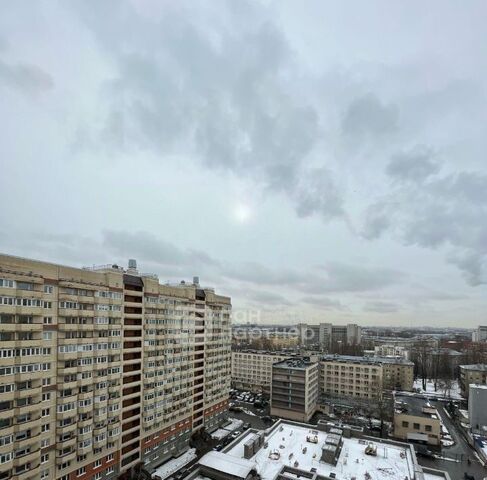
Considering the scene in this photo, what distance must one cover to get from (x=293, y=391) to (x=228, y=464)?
4623 cm

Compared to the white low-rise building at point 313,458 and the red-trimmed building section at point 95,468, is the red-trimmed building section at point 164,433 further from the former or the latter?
the white low-rise building at point 313,458

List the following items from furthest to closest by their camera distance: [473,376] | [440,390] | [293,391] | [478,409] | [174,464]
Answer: [440,390]
[473,376]
[293,391]
[478,409]
[174,464]

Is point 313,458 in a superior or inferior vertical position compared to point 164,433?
superior

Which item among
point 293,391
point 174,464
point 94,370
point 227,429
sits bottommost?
point 227,429

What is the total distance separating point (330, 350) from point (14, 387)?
175007mm

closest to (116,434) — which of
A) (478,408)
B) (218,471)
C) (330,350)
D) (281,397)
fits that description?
(218,471)

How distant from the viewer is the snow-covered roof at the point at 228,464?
35.6 meters

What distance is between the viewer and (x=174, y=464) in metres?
52.8

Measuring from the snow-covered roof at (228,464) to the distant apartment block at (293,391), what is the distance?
43.1 m

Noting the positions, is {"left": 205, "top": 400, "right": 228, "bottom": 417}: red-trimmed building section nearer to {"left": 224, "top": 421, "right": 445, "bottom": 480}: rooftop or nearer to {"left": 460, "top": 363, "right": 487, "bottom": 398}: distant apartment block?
{"left": 224, "top": 421, "right": 445, "bottom": 480}: rooftop

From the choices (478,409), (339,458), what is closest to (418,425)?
(478,409)

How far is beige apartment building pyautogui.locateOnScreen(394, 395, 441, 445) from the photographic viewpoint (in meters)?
66.6

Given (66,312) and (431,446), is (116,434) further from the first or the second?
(431,446)

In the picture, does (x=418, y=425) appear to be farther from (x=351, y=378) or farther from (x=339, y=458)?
(x=339, y=458)
